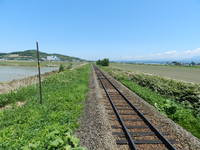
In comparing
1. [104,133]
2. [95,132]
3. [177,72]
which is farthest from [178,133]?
[177,72]

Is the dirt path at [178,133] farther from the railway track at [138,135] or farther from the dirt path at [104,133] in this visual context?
the railway track at [138,135]

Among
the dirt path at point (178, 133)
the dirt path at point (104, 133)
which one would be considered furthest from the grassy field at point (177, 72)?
the dirt path at point (104, 133)

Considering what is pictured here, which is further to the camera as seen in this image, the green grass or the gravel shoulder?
the gravel shoulder

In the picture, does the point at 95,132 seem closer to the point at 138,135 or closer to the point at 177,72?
the point at 138,135

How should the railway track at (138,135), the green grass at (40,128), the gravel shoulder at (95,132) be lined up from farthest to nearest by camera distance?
1. the railway track at (138,135)
2. the gravel shoulder at (95,132)
3. the green grass at (40,128)

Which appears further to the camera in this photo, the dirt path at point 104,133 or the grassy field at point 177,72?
the grassy field at point 177,72

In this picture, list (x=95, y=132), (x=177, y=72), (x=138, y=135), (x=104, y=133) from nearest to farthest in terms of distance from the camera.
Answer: (x=104, y=133) < (x=138, y=135) < (x=95, y=132) < (x=177, y=72)

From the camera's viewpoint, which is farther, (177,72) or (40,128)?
(177,72)

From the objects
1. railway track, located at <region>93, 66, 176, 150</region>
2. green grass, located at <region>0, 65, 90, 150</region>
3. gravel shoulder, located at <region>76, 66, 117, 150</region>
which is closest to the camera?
green grass, located at <region>0, 65, 90, 150</region>

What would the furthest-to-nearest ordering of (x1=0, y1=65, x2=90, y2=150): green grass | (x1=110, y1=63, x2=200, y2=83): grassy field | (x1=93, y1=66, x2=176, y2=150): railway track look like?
1. (x1=110, y1=63, x2=200, y2=83): grassy field
2. (x1=93, y1=66, x2=176, y2=150): railway track
3. (x1=0, y1=65, x2=90, y2=150): green grass

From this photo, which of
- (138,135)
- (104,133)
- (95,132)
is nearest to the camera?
(104,133)

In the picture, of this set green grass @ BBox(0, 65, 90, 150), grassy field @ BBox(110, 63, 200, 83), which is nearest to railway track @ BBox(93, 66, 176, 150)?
green grass @ BBox(0, 65, 90, 150)

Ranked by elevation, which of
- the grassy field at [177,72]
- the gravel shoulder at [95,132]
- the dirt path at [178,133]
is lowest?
the grassy field at [177,72]

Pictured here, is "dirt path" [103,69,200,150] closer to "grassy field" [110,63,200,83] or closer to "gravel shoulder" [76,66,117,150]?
"gravel shoulder" [76,66,117,150]
